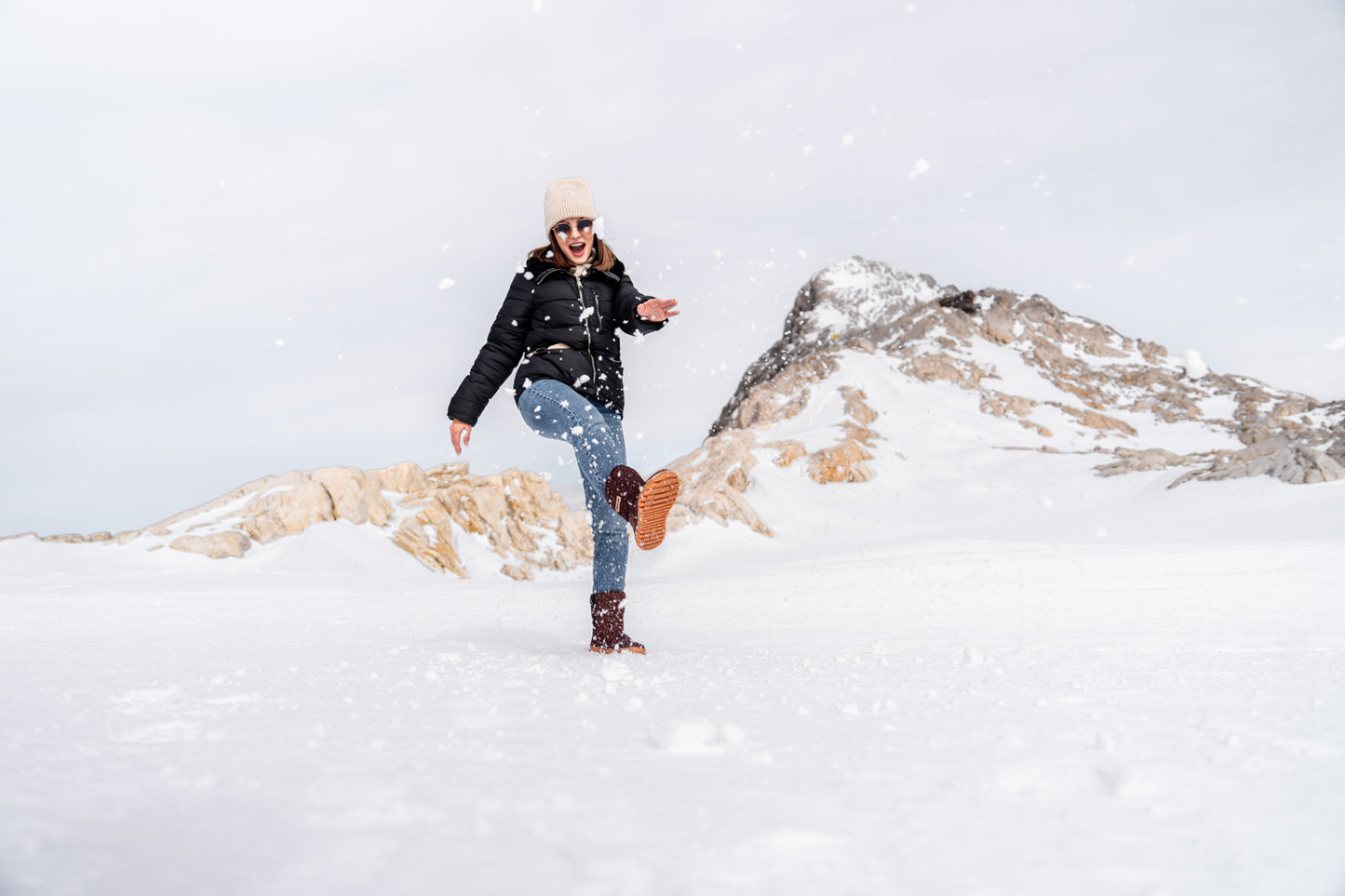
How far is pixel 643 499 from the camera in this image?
2.93m

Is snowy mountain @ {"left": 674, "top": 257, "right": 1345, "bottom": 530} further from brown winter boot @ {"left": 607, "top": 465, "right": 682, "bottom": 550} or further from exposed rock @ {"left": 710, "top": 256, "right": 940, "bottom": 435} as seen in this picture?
brown winter boot @ {"left": 607, "top": 465, "right": 682, "bottom": 550}

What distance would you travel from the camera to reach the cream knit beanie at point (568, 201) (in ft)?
11.5

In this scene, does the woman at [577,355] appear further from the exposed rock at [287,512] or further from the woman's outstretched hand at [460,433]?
the exposed rock at [287,512]

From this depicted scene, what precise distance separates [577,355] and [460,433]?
0.69m

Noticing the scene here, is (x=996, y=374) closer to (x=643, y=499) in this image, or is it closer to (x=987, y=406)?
(x=987, y=406)

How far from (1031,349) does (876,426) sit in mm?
14507

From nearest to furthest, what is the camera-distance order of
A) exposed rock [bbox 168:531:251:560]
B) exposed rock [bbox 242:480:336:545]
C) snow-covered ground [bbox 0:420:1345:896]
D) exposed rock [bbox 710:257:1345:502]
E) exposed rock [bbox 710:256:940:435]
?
1. snow-covered ground [bbox 0:420:1345:896]
2. exposed rock [bbox 168:531:251:560]
3. exposed rock [bbox 242:480:336:545]
4. exposed rock [bbox 710:257:1345:502]
5. exposed rock [bbox 710:256:940:435]

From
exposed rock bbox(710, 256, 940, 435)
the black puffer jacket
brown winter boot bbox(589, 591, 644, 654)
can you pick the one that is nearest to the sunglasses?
the black puffer jacket

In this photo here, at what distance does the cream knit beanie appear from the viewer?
3.52m

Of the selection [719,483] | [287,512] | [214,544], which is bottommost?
[214,544]

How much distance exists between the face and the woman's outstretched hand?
3.06 ft

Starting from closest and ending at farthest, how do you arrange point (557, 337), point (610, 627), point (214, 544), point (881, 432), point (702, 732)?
point (702, 732) < point (610, 627) < point (557, 337) < point (214, 544) < point (881, 432)

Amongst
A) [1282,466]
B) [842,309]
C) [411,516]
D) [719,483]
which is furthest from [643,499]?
[842,309]

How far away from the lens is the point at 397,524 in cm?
1123
